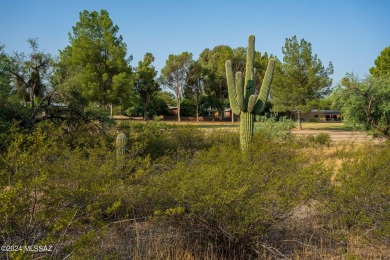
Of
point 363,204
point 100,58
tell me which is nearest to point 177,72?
point 100,58

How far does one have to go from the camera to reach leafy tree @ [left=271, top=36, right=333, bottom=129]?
32594 mm

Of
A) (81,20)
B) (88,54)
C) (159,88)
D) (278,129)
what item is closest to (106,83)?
(88,54)

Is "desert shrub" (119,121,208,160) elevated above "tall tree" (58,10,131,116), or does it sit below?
below

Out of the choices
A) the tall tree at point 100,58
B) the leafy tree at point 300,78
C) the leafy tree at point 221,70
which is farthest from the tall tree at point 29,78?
the leafy tree at point 221,70

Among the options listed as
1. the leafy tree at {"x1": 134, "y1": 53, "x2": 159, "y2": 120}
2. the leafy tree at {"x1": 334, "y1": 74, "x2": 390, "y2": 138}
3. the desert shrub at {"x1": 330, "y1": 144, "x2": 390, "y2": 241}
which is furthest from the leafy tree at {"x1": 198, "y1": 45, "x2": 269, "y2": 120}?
the desert shrub at {"x1": 330, "y1": 144, "x2": 390, "y2": 241}

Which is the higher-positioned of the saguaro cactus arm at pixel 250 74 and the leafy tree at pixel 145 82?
the leafy tree at pixel 145 82

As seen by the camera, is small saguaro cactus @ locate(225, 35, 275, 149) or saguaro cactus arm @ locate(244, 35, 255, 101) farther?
saguaro cactus arm @ locate(244, 35, 255, 101)

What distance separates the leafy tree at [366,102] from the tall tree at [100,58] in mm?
21561

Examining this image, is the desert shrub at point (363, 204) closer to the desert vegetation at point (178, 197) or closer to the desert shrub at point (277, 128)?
the desert vegetation at point (178, 197)

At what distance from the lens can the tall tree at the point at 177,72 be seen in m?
48.6

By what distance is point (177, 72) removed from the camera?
49.6 metres

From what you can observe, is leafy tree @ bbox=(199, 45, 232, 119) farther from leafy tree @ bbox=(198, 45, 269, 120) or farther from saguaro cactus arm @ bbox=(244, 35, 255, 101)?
saguaro cactus arm @ bbox=(244, 35, 255, 101)

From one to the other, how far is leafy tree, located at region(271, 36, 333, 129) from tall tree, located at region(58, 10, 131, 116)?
14.4m

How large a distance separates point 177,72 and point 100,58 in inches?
666
